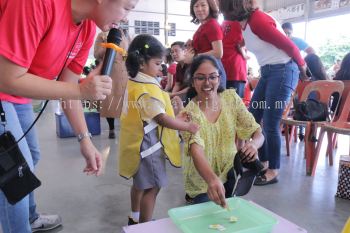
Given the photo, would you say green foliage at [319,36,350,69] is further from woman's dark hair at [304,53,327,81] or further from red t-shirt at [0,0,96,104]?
red t-shirt at [0,0,96,104]

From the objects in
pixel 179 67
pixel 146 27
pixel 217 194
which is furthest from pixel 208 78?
pixel 146 27

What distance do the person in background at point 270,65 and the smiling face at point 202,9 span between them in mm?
258

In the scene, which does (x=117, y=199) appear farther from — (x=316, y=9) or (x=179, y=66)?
(x=316, y=9)

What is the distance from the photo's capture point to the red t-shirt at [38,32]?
69 centimetres

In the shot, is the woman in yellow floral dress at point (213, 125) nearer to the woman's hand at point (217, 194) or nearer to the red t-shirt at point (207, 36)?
the woman's hand at point (217, 194)

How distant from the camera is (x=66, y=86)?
2.48 ft

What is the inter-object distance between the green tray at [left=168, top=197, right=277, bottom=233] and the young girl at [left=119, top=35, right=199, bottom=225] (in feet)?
1.90

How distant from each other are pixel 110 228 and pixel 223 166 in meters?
0.73

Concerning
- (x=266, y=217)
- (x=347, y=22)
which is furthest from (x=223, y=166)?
(x=347, y=22)

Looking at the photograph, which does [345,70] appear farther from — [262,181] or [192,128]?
[192,128]

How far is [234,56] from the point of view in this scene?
2510 millimetres

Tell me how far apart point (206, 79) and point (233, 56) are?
1.14 metres

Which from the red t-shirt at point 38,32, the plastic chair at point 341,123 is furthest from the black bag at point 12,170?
the plastic chair at point 341,123

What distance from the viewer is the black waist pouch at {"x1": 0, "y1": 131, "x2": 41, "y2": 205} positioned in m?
0.88
